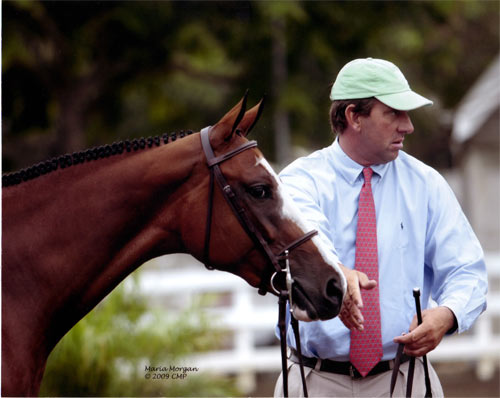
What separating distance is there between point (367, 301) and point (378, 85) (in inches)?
32.0

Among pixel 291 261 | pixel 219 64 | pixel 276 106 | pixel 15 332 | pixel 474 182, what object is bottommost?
pixel 15 332

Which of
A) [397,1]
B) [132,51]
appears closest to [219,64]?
[132,51]

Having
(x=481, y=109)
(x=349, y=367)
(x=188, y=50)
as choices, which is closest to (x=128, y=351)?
(x=349, y=367)

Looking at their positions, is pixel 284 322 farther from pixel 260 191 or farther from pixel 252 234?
pixel 260 191

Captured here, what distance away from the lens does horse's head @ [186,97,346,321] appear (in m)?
2.86

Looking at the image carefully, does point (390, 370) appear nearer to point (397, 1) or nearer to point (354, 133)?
point (354, 133)

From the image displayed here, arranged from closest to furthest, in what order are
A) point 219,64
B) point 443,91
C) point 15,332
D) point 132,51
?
point 15,332, point 132,51, point 219,64, point 443,91

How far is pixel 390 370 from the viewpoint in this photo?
3141 mm

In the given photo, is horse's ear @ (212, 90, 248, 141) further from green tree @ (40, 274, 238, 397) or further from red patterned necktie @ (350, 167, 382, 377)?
green tree @ (40, 274, 238, 397)

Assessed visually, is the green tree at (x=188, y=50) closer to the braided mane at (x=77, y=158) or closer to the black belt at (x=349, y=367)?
the braided mane at (x=77, y=158)

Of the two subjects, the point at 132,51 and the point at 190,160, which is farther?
the point at 132,51

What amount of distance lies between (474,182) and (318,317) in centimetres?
900

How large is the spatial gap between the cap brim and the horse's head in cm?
52

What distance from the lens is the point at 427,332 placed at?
2.86 meters
